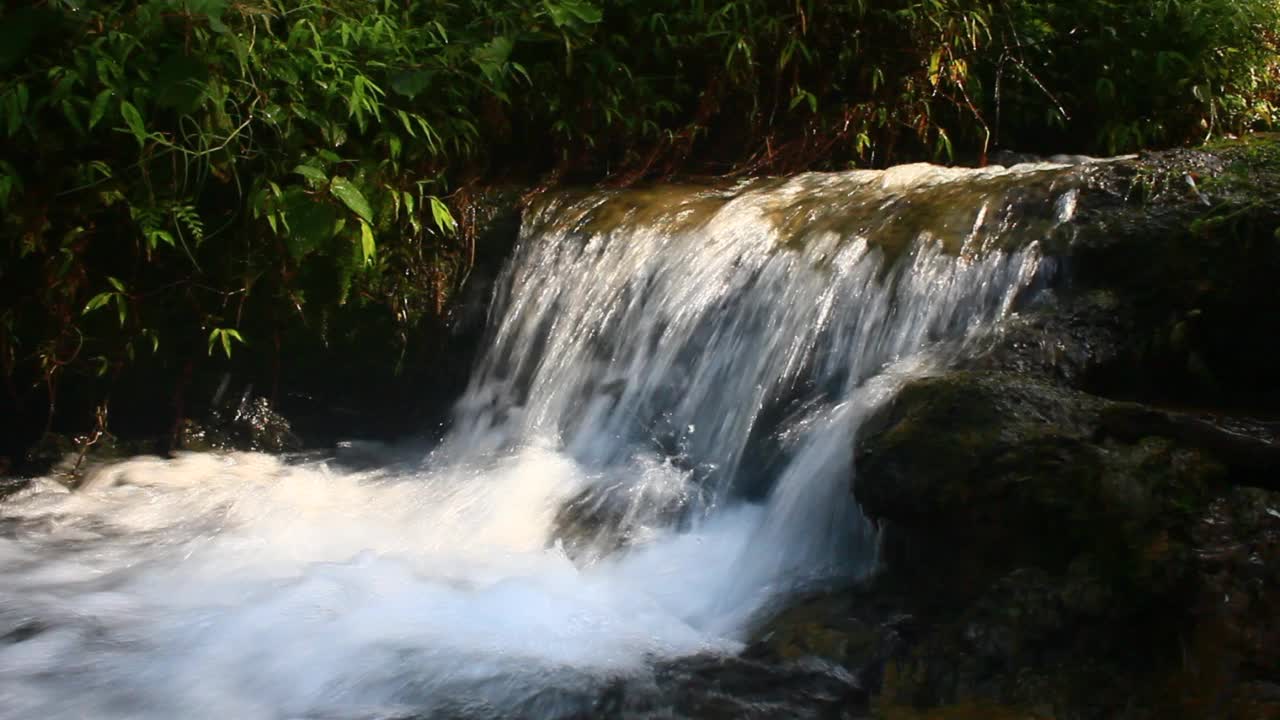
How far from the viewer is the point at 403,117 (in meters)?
4.45

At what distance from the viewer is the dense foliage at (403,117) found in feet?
13.3

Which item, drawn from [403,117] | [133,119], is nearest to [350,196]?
[403,117]

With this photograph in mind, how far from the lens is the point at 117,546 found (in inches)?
146

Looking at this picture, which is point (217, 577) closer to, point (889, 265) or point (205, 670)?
point (205, 670)

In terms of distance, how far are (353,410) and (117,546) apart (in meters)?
1.35

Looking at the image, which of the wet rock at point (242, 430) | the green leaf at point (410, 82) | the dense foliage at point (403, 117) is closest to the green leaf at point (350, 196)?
the dense foliage at point (403, 117)

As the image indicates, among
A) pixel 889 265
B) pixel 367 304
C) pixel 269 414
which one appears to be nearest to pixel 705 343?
pixel 889 265

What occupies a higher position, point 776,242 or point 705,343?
point 776,242

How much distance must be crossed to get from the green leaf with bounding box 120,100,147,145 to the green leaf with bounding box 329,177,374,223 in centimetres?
65

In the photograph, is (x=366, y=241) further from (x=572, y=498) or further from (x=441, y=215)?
(x=572, y=498)

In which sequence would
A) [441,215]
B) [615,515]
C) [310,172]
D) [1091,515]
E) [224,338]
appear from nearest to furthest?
[1091,515] → [615,515] → [310,172] → [224,338] → [441,215]

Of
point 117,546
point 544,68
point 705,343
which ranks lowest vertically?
point 117,546

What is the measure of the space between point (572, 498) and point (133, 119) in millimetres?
1943

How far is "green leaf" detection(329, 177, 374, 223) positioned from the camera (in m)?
4.14
